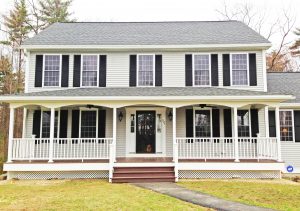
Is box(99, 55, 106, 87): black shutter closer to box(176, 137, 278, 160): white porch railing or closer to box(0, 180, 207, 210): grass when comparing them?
box(176, 137, 278, 160): white porch railing

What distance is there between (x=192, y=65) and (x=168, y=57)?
4.21 ft

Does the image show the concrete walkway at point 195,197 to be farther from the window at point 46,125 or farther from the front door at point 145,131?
the window at point 46,125

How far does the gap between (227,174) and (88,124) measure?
6826mm

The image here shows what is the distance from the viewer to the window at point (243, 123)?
1417cm

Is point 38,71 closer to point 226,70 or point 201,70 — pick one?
point 201,70

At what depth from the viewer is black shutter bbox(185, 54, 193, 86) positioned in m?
14.8

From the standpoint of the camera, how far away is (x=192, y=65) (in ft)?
48.8

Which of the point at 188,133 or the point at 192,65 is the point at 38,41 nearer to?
the point at 192,65

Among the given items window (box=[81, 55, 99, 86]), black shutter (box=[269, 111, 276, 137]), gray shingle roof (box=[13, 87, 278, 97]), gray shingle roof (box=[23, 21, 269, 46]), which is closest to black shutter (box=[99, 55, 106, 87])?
window (box=[81, 55, 99, 86])

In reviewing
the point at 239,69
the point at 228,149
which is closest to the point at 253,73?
the point at 239,69

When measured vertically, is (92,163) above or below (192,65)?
below

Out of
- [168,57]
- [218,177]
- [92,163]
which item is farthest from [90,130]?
[218,177]

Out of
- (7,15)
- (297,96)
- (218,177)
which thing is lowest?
(218,177)

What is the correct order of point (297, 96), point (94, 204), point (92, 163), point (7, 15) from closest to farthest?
point (94, 204) < point (92, 163) < point (297, 96) < point (7, 15)
